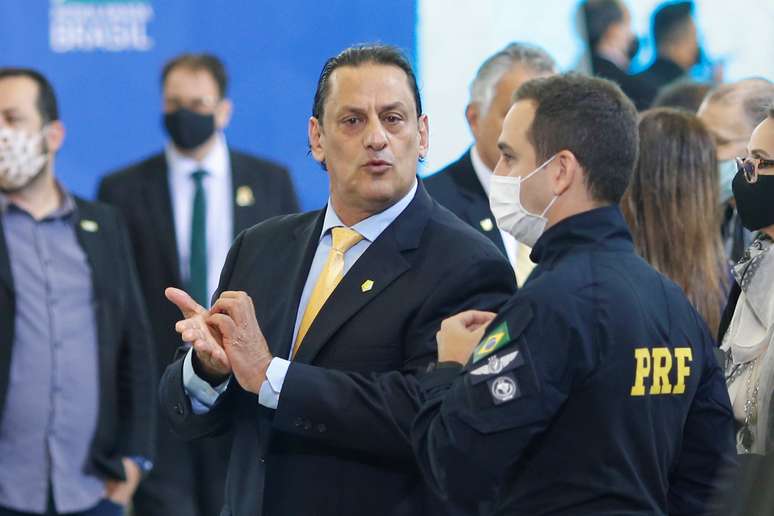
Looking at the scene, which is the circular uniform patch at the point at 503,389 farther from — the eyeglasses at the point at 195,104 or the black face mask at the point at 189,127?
the eyeglasses at the point at 195,104

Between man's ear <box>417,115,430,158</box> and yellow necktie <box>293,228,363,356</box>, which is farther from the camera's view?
man's ear <box>417,115,430,158</box>

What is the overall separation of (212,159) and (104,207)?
85 cm

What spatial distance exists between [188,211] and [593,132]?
11.9 feet

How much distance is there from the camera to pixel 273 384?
10.1 ft

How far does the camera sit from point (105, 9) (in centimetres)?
691

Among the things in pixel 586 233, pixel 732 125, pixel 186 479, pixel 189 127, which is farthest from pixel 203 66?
pixel 586 233

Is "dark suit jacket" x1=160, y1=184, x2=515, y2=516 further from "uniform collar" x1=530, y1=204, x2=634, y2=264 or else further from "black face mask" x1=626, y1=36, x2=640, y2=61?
"black face mask" x1=626, y1=36, x2=640, y2=61

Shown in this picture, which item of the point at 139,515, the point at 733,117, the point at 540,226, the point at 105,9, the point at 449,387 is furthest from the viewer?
the point at 105,9

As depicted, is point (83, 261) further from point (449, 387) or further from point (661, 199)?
point (449, 387)

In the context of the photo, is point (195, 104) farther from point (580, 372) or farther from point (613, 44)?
point (580, 372)

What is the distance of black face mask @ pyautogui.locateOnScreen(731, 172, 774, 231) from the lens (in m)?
3.38

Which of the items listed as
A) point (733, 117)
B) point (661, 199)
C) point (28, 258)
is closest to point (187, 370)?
point (661, 199)

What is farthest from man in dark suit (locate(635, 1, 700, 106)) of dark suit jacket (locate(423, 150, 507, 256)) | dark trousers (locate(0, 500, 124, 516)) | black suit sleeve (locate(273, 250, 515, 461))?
black suit sleeve (locate(273, 250, 515, 461))

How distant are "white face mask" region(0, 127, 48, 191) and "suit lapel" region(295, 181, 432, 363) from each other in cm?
270
